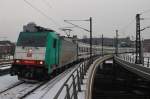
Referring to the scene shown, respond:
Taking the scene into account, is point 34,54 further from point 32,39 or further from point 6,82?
point 6,82

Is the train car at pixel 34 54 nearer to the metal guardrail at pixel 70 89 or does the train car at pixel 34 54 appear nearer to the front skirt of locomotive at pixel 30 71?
the front skirt of locomotive at pixel 30 71

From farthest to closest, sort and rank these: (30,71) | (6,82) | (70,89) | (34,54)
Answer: (34,54), (6,82), (30,71), (70,89)

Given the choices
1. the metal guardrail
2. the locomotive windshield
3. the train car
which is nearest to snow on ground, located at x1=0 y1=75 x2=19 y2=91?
the train car

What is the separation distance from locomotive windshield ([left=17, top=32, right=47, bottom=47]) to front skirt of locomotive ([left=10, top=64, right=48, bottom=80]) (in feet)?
4.62

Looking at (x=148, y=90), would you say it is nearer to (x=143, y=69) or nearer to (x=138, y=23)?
(x=143, y=69)

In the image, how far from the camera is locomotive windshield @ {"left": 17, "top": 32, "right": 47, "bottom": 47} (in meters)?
20.1

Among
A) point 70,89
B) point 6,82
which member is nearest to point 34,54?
point 6,82

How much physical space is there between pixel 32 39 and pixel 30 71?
210cm

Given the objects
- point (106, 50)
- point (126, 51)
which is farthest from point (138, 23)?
point (126, 51)

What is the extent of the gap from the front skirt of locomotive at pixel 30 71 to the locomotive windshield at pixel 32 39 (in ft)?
4.62

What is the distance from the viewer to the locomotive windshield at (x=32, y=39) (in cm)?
2009

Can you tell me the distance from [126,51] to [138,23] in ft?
236

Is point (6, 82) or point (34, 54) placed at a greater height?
point (34, 54)

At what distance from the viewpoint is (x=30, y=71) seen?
19359 millimetres
